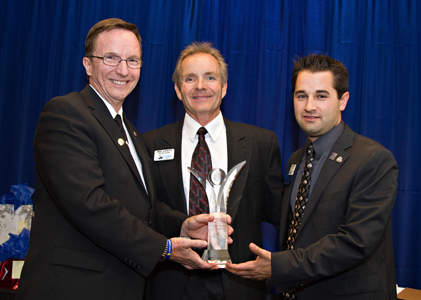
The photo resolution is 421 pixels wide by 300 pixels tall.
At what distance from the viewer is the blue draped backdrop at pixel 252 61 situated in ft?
10.1

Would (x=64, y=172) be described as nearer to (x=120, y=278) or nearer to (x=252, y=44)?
(x=120, y=278)

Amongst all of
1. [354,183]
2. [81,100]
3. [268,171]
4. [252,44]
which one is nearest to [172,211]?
[268,171]

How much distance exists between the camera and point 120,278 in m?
1.68

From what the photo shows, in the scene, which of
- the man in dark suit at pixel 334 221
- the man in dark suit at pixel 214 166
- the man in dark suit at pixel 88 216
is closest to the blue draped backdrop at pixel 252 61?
the man in dark suit at pixel 214 166

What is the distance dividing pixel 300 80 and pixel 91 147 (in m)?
1.37

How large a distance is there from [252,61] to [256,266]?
213 cm

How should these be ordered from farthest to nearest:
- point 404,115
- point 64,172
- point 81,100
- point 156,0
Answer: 1. point 156,0
2. point 404,115
3. point 81,100
4. point 64,172

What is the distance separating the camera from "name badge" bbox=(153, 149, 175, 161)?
7.81 feet

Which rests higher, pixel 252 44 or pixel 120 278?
pixel 252 44

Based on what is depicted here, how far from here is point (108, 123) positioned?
183 centimetres

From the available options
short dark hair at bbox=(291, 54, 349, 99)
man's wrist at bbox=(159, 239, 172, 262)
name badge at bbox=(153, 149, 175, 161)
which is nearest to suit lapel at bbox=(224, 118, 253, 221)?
name badge at bbox=(153, 149, 175, 161)

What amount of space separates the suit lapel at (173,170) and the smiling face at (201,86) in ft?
0.68

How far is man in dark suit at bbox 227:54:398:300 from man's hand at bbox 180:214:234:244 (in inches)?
11.3

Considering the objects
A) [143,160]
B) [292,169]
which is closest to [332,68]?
[292,169]
